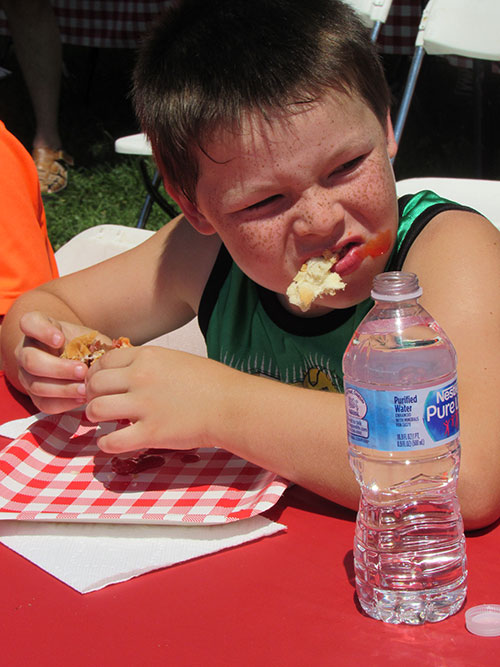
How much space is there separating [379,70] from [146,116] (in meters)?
0.39

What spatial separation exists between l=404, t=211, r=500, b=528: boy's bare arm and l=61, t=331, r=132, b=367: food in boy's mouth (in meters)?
0.50

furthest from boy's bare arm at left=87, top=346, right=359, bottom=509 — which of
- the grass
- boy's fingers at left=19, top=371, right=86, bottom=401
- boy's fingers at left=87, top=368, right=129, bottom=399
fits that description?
the grass

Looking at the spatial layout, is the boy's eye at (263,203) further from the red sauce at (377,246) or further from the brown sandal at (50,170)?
the brown sandal at (50,170)

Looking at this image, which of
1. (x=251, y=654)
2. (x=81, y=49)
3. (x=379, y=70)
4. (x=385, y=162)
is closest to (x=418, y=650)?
(x=251, y=654)

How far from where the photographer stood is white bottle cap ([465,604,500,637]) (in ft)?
2.46

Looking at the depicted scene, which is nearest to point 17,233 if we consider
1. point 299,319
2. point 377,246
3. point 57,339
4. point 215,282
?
point 215,282

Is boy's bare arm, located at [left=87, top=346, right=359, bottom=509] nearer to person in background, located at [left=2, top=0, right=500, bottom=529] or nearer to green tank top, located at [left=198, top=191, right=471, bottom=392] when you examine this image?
person in background, located at [left=2, top=0, right=500, bottom=529]

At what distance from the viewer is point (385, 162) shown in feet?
3.80

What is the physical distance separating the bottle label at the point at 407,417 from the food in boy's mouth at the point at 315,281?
38 cm

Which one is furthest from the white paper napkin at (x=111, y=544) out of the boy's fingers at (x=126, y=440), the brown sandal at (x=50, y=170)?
the brown sandal at (x=50, y=170)

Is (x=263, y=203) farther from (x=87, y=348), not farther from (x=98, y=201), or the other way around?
(x=98, y=201)

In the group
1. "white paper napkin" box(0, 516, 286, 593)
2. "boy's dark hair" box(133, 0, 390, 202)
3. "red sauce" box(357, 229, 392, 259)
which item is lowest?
"white paper napkin" box(0, 516, 286, 593)

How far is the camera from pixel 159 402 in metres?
1.08

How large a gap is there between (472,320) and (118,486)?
532 millimetres
